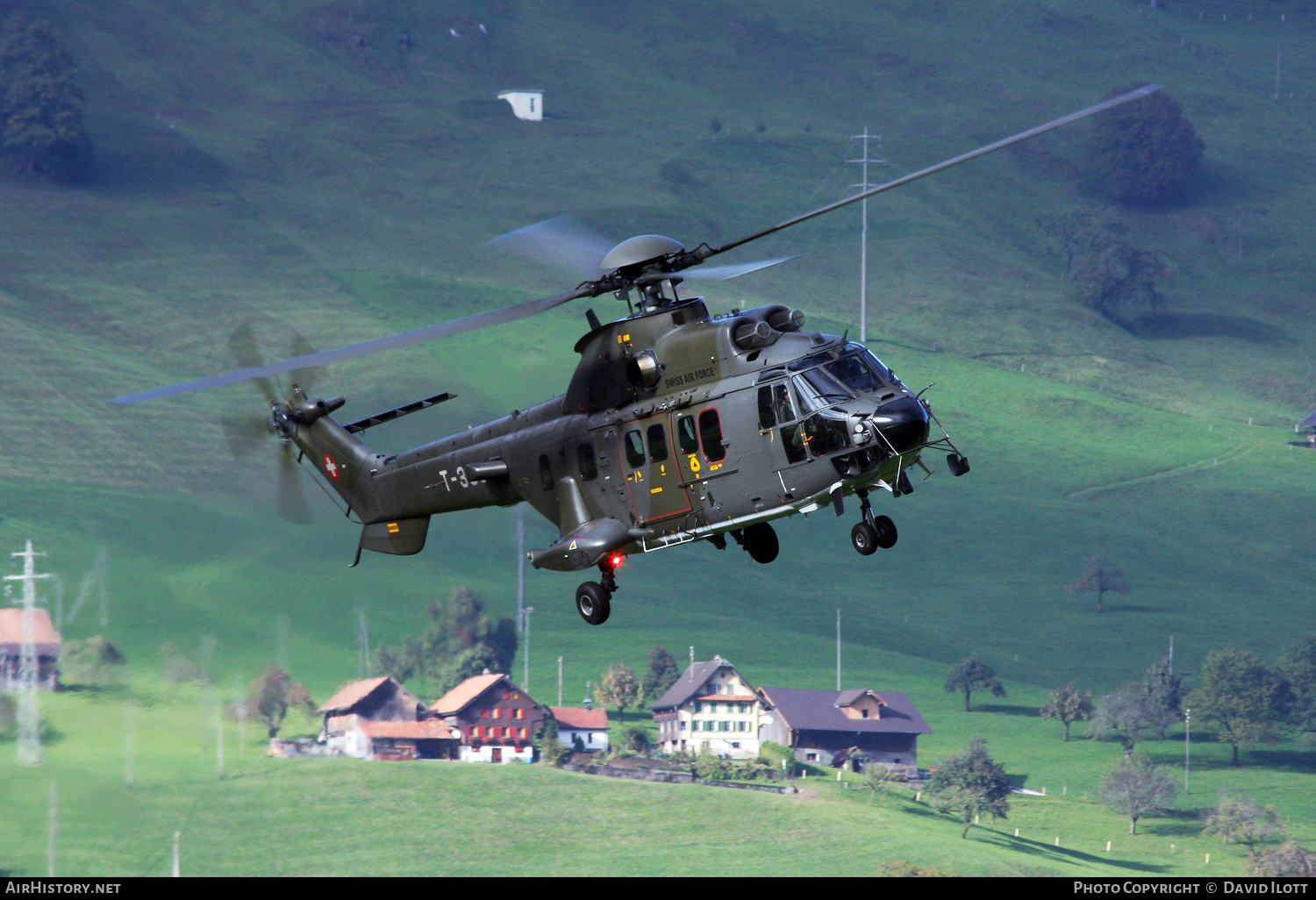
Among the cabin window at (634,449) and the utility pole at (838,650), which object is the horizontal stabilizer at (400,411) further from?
the utility pole at (838,650)

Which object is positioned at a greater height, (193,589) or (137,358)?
(137,358)

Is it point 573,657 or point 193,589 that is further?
point 573,657

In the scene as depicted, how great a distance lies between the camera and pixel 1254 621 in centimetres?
19862

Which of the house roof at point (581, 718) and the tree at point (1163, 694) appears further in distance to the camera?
the tree at point (1163, 694)

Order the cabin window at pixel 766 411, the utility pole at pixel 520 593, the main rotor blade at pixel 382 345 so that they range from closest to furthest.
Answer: the main rotor blade at pixel 382 345 → the cabin window at pixel 766 411 → the utility pole at pixel 520 593

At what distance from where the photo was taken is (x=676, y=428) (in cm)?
3281

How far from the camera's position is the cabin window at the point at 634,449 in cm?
3341

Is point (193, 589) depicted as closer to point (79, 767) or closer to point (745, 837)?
point (79, 767)

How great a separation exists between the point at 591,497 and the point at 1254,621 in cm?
18148

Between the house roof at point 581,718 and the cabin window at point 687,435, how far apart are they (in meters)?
143

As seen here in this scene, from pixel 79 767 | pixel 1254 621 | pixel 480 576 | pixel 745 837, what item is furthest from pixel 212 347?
pixel 1254 621

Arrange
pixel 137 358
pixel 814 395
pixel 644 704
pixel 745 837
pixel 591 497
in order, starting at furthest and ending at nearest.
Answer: pixel 137 358 < pixel 644 704 < pixel 745 837 < pixel 591 497 < pixel 814 395

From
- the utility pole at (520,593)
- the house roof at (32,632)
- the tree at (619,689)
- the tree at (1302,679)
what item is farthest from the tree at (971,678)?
the house roof at (32,632)

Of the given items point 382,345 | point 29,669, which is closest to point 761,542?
point 382,345
